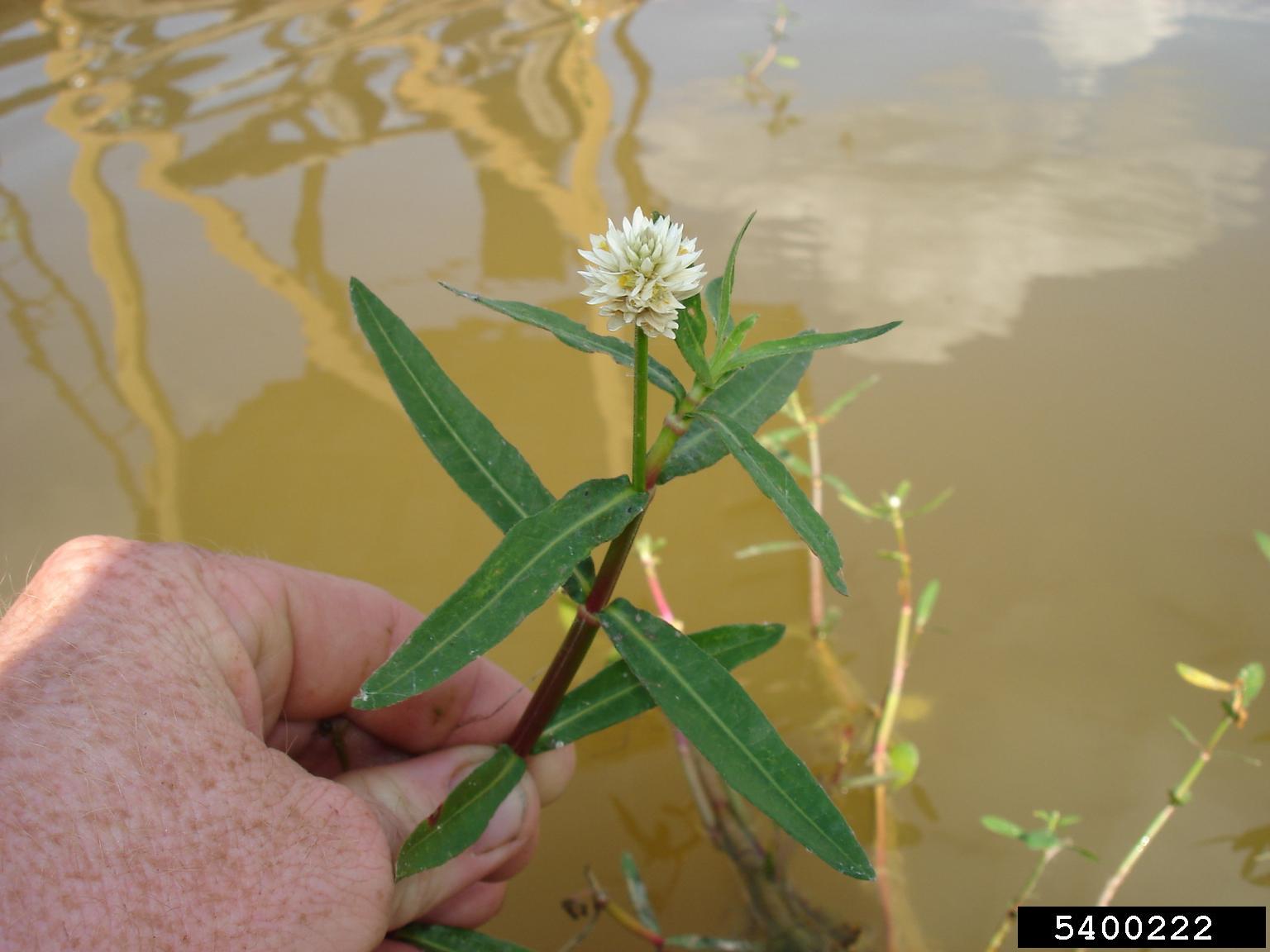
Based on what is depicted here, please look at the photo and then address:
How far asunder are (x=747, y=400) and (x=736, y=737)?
0.40 meters

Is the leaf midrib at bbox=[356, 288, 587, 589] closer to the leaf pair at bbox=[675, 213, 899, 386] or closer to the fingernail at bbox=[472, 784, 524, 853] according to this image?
the leaf pair at bbox=[675, 213, 899, 386]

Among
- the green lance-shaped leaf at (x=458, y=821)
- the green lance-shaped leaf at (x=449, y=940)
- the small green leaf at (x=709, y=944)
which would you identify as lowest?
the small green leaf at (x=709, y=944)

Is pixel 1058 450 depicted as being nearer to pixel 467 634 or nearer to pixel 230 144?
pixel 467 634

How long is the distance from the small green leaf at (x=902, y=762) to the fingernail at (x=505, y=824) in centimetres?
65

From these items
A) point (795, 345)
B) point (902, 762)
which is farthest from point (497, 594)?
point (902, 762)

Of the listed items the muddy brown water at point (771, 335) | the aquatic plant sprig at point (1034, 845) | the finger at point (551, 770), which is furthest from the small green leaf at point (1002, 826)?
the finger at point (551, 770)

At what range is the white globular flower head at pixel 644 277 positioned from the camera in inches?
35.6

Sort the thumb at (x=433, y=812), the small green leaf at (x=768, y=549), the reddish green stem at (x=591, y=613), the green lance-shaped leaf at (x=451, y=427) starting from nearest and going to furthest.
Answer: the reddish green stem at (x=591, y=613), the green lance-shaped leaf at (x=451, y=427), the thumb at (x=433, y=812), the small green leaf at (x=768, y=549)

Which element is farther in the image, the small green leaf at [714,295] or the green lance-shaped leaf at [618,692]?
the green lance-shaped leaf at [618,692]

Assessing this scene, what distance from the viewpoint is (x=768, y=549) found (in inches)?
76.9

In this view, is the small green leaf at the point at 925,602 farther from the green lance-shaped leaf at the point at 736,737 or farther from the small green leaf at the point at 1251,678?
the green lance-shaped leaf at the point at 736,737

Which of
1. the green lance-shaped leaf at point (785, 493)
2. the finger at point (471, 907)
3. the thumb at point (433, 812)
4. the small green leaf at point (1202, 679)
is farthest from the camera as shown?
the small green leaf at point (1202, 679)

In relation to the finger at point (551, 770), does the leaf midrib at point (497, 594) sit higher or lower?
higher

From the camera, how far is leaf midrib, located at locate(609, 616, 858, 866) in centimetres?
97
